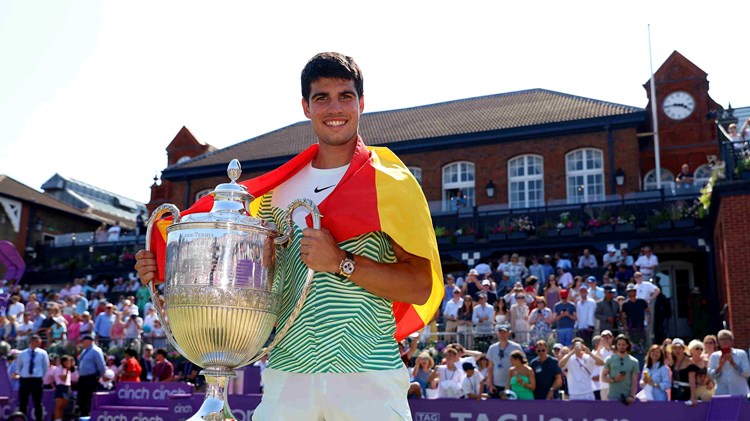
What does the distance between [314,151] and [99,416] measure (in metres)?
9.82

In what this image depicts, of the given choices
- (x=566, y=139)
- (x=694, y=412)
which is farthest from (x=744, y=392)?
(x=566, y=139)

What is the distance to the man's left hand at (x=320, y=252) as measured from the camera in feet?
8.67

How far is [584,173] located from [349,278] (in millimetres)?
29586

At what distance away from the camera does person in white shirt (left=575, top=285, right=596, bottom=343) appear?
14.9m

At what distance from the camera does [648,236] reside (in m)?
25.2

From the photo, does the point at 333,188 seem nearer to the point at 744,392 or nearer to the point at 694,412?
the point at 694,412

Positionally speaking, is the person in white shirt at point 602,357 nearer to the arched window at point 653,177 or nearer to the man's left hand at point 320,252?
the man's left hand at point 320,252

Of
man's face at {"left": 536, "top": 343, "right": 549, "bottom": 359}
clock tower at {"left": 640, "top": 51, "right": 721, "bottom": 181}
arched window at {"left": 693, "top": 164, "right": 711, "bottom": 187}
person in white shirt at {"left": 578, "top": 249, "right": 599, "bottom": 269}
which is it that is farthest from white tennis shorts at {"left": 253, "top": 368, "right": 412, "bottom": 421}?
clock tower at {"left": 640, "top": 51, "right": 721, "bottom": 181}

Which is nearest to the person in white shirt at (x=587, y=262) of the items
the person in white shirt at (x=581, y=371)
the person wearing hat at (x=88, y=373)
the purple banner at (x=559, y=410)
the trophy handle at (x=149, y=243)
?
the person in white shirt at (x=581, y=371)

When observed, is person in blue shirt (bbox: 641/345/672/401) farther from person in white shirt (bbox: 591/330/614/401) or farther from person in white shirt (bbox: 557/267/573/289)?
person in white shirt (bbox: 557/267/573/289)

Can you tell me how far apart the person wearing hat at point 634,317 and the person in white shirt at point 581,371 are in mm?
3156

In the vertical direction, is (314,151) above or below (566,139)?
below

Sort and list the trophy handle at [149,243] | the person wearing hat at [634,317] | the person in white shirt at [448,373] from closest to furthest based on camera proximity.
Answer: the trophy handle at [149,243], the person in white shirt at [448,373], the person wearing hat at [634,317]

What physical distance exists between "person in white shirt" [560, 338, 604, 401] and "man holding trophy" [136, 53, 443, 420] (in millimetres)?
9306
